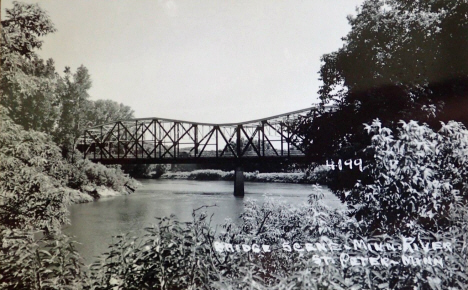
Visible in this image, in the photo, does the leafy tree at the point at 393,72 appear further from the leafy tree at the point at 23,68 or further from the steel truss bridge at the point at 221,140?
the leafy tree at the point at 23,68

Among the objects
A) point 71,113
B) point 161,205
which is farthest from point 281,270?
point 71,113

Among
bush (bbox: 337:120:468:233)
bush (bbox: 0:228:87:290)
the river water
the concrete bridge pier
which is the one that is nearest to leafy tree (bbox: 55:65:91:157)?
the river water

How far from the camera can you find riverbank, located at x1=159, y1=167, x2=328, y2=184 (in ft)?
10.2

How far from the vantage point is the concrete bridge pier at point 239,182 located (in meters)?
3.37

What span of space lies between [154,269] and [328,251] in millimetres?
943

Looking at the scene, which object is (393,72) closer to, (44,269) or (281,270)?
(281,270)

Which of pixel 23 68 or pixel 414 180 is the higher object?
pixel 23 68

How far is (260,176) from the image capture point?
3646mm

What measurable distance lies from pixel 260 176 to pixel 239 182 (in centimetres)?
24

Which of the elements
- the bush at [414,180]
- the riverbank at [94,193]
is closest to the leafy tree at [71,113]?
the riverbank at [94,193]

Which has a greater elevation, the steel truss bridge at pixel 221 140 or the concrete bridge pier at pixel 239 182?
the steel truss bridge at pixel 221 140

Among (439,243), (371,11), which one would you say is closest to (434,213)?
(439,243)

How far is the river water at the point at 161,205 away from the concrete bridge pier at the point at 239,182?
53 millimetres

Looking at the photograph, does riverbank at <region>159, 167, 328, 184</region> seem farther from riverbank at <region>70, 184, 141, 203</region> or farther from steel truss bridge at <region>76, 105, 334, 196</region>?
riverbank at <region>70, 184, 141, 203</region>
